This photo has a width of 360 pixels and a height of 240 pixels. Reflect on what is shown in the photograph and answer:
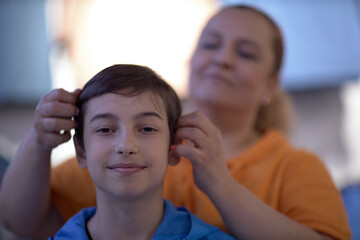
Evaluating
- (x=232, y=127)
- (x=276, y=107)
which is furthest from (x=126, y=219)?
(x=276, y=107)

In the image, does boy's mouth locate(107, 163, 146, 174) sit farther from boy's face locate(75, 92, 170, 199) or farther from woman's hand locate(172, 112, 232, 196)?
woman's hand locate(172, 112, 232, 196)

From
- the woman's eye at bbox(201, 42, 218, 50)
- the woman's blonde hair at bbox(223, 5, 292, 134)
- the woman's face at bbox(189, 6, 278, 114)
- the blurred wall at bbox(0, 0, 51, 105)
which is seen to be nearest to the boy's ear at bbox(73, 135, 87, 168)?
the woman's face at bbox(189, 6, 278, 114)

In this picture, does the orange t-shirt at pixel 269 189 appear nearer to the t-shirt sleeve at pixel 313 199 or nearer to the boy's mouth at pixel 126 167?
the t-shirt sleeve at pixel 313 199

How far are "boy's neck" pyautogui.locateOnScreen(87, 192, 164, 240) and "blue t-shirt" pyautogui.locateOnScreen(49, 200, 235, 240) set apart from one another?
26 millimetres

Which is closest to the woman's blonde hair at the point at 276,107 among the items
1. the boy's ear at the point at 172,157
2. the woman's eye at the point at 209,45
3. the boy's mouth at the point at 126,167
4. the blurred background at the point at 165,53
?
the woman's eye at the point at 209,45

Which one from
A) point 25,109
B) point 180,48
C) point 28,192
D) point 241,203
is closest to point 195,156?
point 241,203

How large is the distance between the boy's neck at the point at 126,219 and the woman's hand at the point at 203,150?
0.37 ft

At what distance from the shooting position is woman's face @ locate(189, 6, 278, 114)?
1.10 metres

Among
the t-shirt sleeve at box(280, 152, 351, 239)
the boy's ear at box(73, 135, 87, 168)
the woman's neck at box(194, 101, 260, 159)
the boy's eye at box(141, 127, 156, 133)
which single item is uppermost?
the boy's eye at box(141, 127, 156, 133)

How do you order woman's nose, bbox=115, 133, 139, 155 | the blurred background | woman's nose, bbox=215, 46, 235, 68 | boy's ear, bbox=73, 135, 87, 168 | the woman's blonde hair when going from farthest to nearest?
the blurred background, the woman's blonde hair, woman's nose, bbox=215, 46, 235, 68, boy's ear, bbox=73, 135, 87, 168, woman's nose, bbox=115, 133, 139, 155

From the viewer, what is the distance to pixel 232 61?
111 centimetres

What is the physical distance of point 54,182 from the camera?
95 cm

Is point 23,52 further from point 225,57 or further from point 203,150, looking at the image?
point 203,150

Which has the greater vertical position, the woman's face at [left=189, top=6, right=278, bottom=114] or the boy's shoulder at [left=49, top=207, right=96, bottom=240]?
the woman's face at [left=189, top=6, right=278, bottom=114]
